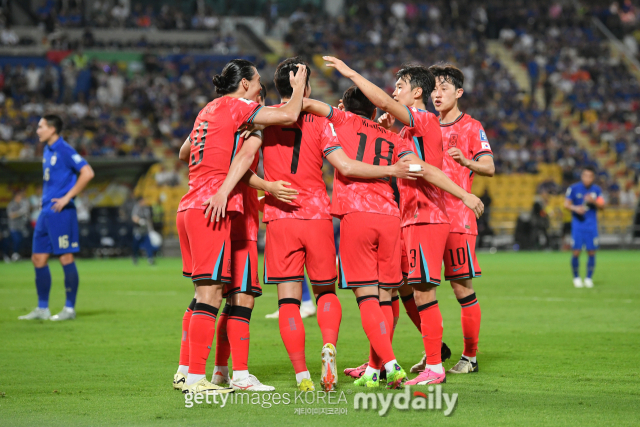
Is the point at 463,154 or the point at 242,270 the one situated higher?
the point at 463,154

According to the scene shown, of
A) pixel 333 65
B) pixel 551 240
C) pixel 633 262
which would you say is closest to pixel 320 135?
pixel 333 65

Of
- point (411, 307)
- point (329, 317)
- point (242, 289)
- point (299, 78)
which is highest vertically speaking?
point (299, 78)

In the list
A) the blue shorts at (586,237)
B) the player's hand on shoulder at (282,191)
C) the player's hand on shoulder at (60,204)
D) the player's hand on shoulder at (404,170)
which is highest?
the player's hand on shoulder at (404,170)

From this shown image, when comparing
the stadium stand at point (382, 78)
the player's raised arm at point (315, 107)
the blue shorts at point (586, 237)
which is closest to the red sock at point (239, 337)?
the player's raised arm at point (315, 107)

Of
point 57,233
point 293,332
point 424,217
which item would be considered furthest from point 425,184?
point 57,233

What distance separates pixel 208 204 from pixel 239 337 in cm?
102

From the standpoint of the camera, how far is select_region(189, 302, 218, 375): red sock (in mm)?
5527

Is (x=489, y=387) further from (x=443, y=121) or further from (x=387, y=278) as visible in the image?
(x=443, y=121)

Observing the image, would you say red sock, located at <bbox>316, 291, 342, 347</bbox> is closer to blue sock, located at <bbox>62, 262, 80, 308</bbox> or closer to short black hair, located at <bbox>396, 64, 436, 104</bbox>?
short black hair, located at <bbox>396, 64, 436, 104</bbox>

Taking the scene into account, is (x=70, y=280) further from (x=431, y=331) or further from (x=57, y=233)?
(x=431, y=331)

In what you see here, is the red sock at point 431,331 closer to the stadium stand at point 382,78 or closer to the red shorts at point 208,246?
the red shorts at point 208,246

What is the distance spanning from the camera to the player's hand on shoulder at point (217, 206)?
552cm

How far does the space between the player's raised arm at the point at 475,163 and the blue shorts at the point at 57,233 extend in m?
5.88

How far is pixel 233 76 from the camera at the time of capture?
5.89 meters
